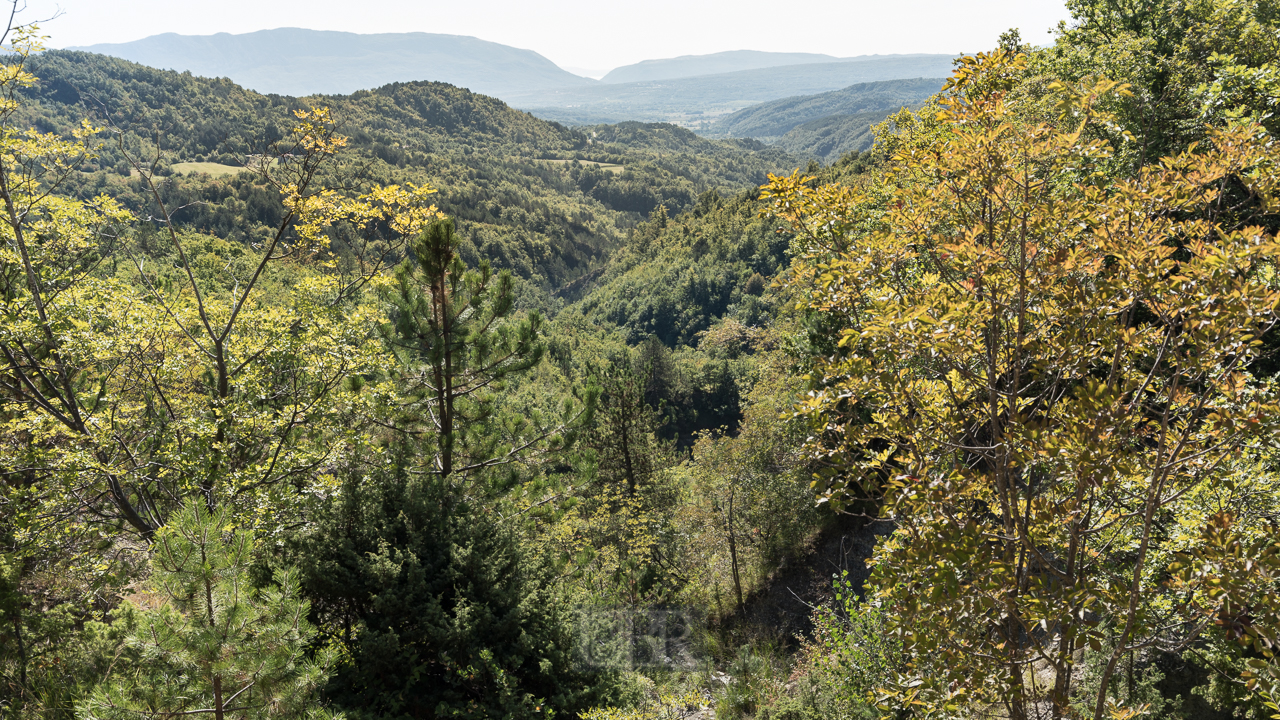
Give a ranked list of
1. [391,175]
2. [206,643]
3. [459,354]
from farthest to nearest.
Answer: [391,175]
[459,354]
[206,643]

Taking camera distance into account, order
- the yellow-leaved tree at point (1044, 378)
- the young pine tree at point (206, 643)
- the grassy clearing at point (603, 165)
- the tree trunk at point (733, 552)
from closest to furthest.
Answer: the yellow-leaved tree at point (1044, 378), the young pine tree at point (206, 643), the tree trunk at point (733, 552), the grassy clearing at point (603, 165)

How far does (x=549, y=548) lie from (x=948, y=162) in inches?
349

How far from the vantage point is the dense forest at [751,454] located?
3.04 metres

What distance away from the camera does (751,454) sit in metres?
15.2

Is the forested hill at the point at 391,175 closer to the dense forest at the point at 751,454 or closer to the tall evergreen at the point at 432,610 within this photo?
the dense forest at the point at 751,454

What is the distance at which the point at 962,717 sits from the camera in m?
4.05

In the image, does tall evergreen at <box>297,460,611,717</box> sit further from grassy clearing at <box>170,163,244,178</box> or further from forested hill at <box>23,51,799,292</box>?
grassy clearing at <box>170,163,244,178</box>

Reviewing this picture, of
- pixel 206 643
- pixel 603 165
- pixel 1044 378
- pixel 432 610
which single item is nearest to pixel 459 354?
pixel 432 610

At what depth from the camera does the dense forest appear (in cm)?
304

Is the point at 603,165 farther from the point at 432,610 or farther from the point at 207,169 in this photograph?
the point at 432,610

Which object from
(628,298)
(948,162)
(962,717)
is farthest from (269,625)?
(628,298)

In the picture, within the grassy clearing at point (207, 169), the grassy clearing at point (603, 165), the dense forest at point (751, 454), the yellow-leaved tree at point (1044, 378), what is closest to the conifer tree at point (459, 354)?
the dense forest at point (751, 454)

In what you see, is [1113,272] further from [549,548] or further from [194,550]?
[549,548]

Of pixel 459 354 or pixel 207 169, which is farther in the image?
pixel 207 169
